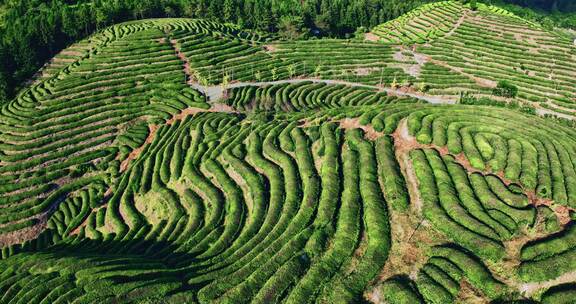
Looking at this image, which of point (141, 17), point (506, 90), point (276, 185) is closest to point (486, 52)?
point (506, 90)

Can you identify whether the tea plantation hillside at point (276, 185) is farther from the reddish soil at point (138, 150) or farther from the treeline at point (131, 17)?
the treeline at point (131, 17)

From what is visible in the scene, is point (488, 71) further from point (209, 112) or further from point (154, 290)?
point (154, 290)

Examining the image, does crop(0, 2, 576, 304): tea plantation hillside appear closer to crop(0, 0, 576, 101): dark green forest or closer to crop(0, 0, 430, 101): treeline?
crop(0, 0, 430, 101): treeline

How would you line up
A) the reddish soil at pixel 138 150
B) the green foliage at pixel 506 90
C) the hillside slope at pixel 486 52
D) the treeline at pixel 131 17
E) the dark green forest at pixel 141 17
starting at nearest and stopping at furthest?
the reddish soil at pixel 138 150 → the green foliage at pixel 506 90 → the hillside slope at pixel 486 52 → the treeline at pixel 131 17 → the dark green forest at pixel 141 17

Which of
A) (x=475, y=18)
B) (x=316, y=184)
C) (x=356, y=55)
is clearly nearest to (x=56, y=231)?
(x=316, y=184)

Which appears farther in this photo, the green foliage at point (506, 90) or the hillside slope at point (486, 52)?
the hillside slope at point (486, 52)

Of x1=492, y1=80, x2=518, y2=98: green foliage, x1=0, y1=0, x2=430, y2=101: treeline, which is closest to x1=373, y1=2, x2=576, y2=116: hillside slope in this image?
x1=492, y1=80, x2=518, y2=98: green foliage

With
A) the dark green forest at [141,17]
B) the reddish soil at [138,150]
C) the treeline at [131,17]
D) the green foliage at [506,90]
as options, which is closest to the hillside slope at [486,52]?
the green foliage at [506,90]
